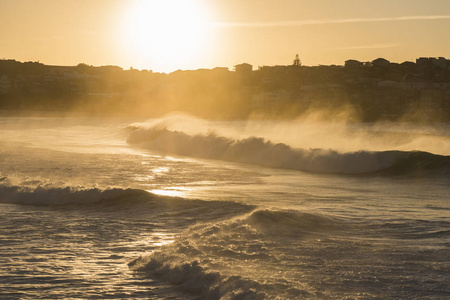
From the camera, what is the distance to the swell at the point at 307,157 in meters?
27.6

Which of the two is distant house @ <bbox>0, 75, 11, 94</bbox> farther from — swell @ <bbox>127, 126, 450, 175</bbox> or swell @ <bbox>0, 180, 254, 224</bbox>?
swell @ <bbox>0, 180, 254, 224</bbox>

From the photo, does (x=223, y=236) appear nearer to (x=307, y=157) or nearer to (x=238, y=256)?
(x=238, y=256)

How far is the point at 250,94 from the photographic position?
148 m

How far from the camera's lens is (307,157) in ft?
102

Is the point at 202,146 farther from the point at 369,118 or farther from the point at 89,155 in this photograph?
the point at 369,118

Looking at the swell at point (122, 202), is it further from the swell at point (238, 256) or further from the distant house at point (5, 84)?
the distant house at point (5, 84)

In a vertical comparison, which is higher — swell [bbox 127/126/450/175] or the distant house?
the distant house

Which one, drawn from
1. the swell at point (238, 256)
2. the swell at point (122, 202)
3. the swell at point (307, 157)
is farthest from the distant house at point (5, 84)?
the swell at point (238, 256)

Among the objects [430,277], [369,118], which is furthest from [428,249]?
[369,118]

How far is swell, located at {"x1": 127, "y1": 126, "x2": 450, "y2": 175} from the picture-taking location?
2758cm

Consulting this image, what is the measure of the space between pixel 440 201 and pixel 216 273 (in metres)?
9.58

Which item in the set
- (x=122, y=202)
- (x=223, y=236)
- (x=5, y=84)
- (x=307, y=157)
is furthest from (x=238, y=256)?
(x=5, y=84)

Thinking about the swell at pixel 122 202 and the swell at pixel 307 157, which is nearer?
the swell at pixel 122 202

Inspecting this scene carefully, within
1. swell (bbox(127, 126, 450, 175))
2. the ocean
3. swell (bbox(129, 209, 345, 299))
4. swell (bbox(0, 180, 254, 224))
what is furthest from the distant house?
swell (bbox(129, 209, 345, 299))
